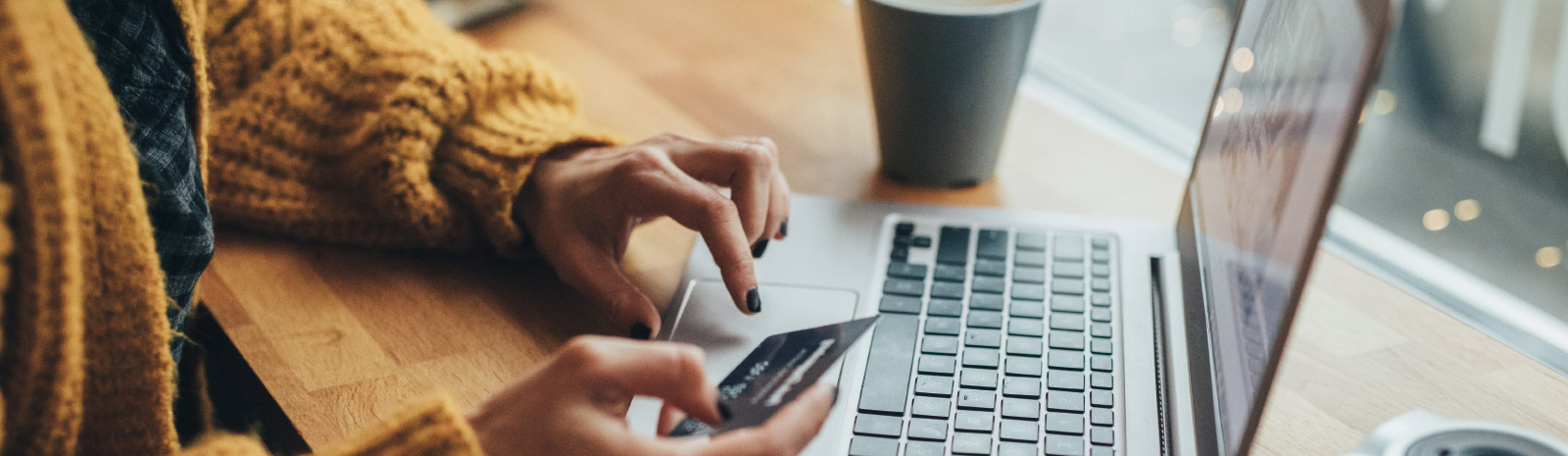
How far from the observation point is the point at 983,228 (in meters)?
0.60

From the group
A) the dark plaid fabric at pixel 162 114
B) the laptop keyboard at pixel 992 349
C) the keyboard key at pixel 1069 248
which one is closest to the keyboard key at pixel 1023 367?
the laptop keyboard at pixel 992 349

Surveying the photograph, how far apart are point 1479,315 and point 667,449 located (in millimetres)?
473

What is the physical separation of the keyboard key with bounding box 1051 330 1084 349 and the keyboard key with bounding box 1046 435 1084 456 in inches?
2.6

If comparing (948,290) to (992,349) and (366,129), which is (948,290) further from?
(366,129)

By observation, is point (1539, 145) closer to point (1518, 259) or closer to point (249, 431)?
point (1518, 259)

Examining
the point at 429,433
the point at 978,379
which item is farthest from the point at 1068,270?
the point at 429,433

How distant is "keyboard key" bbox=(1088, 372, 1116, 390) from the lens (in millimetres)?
478

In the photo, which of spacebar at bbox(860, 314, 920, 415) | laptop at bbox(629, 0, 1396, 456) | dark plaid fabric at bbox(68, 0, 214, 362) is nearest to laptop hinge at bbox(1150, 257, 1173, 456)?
laptop at bbox(629, 0, 1396, 456)

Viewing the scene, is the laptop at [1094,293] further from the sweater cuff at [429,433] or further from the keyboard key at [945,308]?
the sweater cuff at [429,433]

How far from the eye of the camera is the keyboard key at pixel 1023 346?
50cm

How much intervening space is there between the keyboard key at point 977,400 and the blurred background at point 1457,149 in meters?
0.30

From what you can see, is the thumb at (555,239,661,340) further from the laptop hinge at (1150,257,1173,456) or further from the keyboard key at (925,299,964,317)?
the laptop hinge at (1150,257,1173,456)

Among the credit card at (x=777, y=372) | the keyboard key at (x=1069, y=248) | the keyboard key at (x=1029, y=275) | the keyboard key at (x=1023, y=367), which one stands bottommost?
the keyboard key at (x=1069, y=248)

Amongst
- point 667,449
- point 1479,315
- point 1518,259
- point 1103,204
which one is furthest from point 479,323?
point 1518,259
